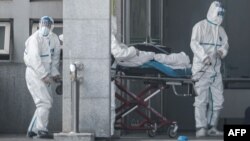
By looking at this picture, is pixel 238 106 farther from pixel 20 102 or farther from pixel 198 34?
pixel 20 102

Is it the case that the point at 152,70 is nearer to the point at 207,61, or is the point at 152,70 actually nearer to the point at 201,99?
the point at 207,61

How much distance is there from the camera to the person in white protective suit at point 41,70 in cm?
1564

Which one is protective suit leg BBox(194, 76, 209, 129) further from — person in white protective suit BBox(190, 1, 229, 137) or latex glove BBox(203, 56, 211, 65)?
latex glove BBox(203, 56, 211, 65)

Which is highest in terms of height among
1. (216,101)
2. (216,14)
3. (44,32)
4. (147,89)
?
(216,14)

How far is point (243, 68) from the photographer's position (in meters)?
17.9

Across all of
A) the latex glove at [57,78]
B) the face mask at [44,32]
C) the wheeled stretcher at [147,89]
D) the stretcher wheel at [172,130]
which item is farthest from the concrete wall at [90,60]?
the stretcher wheel at [172,130]

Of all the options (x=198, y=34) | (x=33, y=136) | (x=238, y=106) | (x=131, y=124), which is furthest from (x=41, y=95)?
(x=238, y=106)

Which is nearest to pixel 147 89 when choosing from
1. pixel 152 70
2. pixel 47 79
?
pixel 152 70

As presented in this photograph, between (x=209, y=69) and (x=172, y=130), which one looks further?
(x=209, y=69)

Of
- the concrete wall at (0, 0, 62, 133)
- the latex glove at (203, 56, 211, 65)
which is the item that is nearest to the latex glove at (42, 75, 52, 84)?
the concrete wall at (0, 0, 62, 133)

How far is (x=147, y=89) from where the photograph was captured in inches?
629

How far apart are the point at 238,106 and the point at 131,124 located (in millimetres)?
2283

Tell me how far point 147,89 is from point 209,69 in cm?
111

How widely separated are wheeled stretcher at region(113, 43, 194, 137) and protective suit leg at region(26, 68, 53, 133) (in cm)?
115
